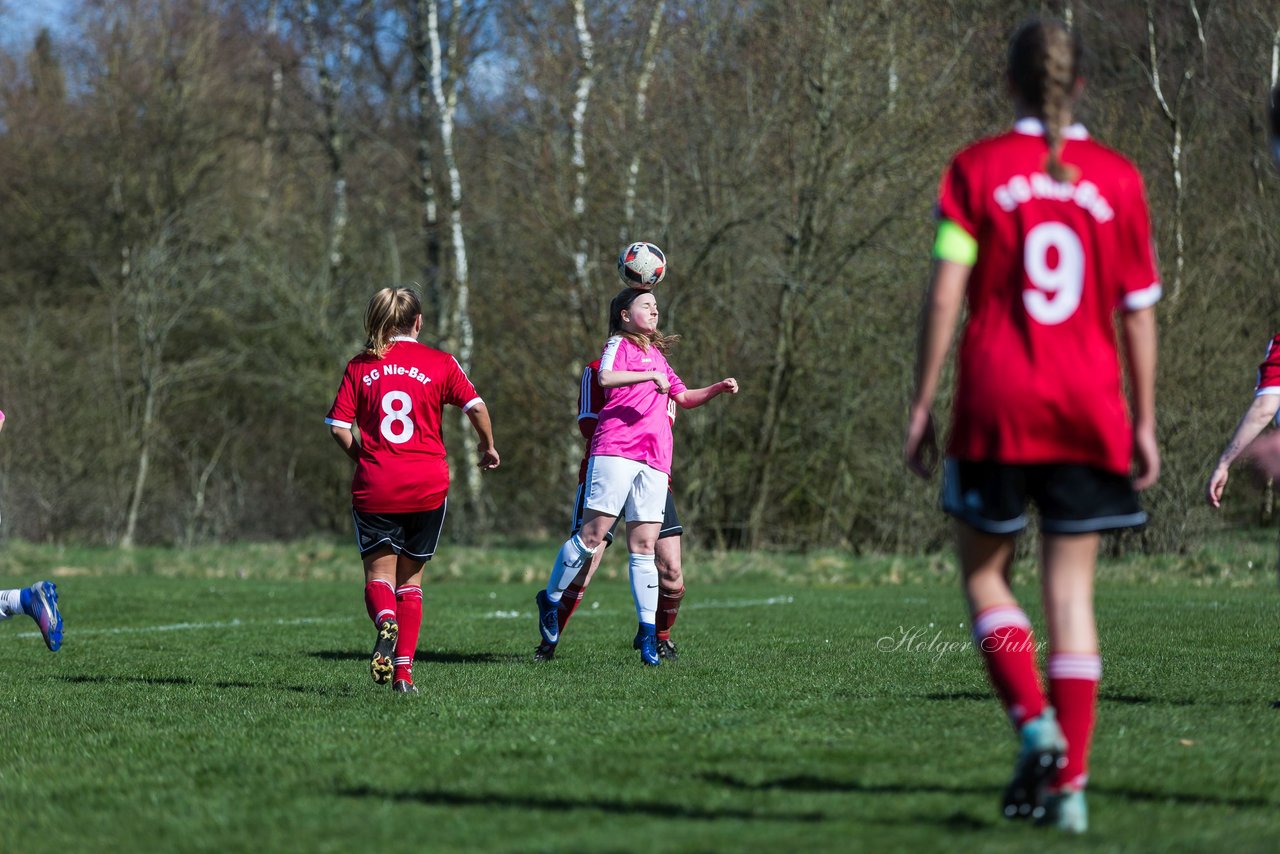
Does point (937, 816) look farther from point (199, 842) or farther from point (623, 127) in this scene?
point (623, 127)

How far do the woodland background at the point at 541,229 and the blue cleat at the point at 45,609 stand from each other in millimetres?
13550

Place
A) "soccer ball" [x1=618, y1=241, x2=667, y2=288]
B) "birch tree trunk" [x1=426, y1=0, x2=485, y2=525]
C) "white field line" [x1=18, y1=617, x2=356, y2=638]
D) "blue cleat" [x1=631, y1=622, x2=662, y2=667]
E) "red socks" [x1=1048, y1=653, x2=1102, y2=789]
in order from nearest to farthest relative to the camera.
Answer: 1. "red socks" [x1=1048, y1=653, x2=1102, y2=789]
2. "blue cleat" [x1=631, y1=622, x2=662, y2=667]
3. "soccer ball" [x1=618, y1=241, x2=667, y2=288]
4. "white field line" [x1=18, y1=617, x2=356, y2=638]
5. "birch tree trunk" [x1=426, y1=0, x2=485, y2=525]

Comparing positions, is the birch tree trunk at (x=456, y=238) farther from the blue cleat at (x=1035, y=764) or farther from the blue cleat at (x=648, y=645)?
the blue cleat at (x=1035, y=764)

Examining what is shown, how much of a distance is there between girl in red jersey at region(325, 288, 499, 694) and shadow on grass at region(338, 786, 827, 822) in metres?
2.51

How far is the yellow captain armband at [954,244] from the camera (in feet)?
12.3

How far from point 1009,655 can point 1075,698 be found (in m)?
0.20

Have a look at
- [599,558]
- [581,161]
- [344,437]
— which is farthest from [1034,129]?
[581,161]

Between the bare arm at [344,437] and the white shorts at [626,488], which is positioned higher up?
the bare arm at [344,437]

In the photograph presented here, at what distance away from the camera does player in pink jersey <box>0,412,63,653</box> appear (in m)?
7.50

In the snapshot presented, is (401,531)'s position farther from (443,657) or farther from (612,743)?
(612,743)

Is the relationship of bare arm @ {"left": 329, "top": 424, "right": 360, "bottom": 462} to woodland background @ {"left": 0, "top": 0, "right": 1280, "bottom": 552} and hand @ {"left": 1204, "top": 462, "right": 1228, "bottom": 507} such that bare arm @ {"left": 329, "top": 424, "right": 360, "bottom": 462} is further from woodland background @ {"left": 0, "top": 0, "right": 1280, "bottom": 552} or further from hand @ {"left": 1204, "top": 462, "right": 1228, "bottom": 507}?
woodland background @ {"left": 0, "top": 0, "right": 1280, "bottom": 552}

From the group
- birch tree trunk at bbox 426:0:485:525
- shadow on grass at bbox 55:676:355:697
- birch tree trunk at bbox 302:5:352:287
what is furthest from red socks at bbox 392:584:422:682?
birch tree trunk at bbox 302:5:352:287

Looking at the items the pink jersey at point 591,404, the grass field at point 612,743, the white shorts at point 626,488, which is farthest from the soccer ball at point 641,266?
the grass field at point 612,743

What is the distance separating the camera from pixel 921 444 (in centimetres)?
392
